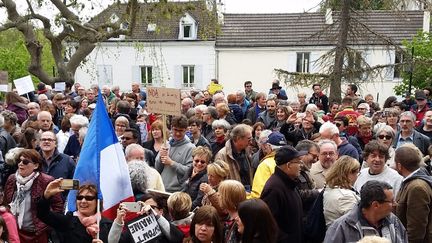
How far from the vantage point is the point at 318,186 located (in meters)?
6.13

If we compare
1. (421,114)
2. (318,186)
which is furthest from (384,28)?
(318,186)

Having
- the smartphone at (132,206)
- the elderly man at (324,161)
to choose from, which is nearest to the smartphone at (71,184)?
the smartphone at (132,206)

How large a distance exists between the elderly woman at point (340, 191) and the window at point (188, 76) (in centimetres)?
3444

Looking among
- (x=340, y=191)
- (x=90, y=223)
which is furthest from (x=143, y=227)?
(x=340, y=191)

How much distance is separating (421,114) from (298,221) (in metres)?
6.89

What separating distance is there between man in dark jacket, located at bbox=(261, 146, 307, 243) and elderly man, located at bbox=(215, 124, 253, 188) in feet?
5.58

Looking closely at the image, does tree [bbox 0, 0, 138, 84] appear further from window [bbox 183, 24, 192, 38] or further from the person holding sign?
window [bbox 183, 24, 192, 38]

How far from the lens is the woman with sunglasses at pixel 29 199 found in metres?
5.83

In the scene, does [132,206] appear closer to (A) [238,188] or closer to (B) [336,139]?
(A) [238,188]

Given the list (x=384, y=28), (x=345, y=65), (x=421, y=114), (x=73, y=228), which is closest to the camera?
(x=73, y=228)

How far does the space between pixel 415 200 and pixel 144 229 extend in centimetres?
250

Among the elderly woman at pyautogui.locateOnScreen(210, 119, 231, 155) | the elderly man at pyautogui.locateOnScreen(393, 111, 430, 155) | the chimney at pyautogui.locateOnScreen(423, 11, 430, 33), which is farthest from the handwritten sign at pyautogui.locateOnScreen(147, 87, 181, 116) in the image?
the chimney at pyautogui.locateOnScreen(423, 11, 430, 33)

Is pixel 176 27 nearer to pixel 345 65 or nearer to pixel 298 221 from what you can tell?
pixel 345 65

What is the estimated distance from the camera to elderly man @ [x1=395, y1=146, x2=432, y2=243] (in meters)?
5.13
